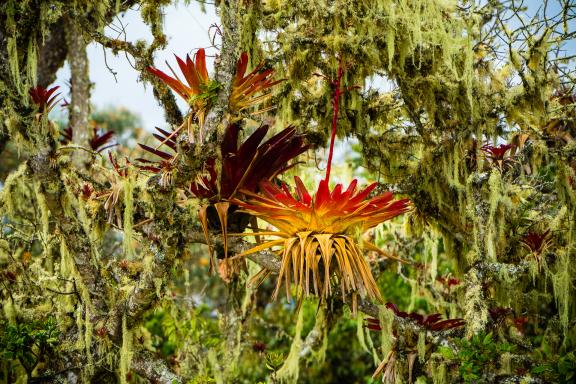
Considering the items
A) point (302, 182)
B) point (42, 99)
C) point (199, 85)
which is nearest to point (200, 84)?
point (199, 85)

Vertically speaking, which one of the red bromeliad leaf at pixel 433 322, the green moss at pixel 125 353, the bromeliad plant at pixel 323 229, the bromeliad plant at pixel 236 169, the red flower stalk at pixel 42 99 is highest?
the red flower stalk at pixel 42 99

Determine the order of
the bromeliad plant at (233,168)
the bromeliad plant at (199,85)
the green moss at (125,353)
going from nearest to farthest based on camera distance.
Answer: the bromeliad plant at (199,85) → the bromeliad plant at (233,168) → the green moss at (125,353)

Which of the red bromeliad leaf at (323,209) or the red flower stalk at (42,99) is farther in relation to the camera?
the red flower stalk at (42,99)

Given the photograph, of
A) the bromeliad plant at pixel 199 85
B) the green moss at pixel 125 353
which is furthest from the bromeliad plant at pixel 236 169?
the green moss at pixel 125 353

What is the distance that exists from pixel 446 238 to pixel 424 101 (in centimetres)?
75

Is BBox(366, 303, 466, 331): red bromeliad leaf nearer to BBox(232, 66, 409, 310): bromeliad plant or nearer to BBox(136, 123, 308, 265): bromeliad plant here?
BBox(232, 66, 409, 310): bromeliad plant

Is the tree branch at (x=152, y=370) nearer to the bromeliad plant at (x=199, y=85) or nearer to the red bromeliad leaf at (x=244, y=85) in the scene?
the bromeliad plant at (x=199, y=85)

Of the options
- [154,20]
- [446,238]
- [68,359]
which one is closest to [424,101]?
[446,238]

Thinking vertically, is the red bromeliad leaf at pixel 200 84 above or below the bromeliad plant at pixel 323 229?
above

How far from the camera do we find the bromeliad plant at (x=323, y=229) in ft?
5.94

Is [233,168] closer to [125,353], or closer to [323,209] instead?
[323,209]

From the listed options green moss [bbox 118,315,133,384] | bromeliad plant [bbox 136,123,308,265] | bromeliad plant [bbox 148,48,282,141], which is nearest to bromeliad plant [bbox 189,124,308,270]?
bromeliad plant [bbox 136,123,308,265]

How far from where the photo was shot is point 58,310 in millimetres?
2398

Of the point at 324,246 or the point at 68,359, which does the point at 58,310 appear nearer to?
the point at 68,359
